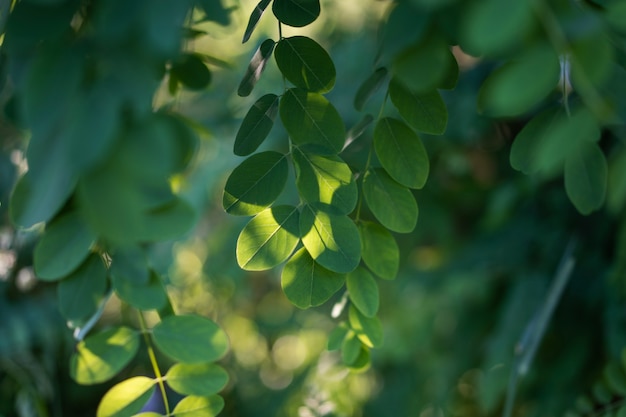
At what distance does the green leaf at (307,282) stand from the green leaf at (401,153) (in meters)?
0.08

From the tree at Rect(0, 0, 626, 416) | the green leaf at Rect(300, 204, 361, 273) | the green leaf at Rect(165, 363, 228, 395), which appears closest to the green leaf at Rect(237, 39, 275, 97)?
the tree at Rect(0, 0, 626, 416)

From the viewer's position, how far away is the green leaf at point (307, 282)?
43 centimetres

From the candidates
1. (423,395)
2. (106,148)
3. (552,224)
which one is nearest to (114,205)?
(106,148)

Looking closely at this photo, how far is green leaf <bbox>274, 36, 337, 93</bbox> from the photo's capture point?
44 centimetres

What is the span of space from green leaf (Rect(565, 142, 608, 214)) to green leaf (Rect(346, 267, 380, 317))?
159 millimetres

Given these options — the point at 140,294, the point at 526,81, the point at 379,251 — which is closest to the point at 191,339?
the point at 140,294

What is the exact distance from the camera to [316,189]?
426mm

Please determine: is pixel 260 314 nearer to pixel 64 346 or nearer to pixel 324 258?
pixel 64 346

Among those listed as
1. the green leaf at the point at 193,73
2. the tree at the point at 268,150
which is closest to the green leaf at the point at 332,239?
the tree at the point at 268,150

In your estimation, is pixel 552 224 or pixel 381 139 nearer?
pixel 381 139

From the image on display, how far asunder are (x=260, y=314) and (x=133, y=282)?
1.81 m

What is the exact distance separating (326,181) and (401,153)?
6 centimetres

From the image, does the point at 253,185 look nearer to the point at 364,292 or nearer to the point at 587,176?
the point at 364,292

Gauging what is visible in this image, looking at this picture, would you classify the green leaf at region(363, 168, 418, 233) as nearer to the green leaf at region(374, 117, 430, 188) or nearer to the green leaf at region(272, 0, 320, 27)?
the green leaf at region(374, 117, 430, 188)
